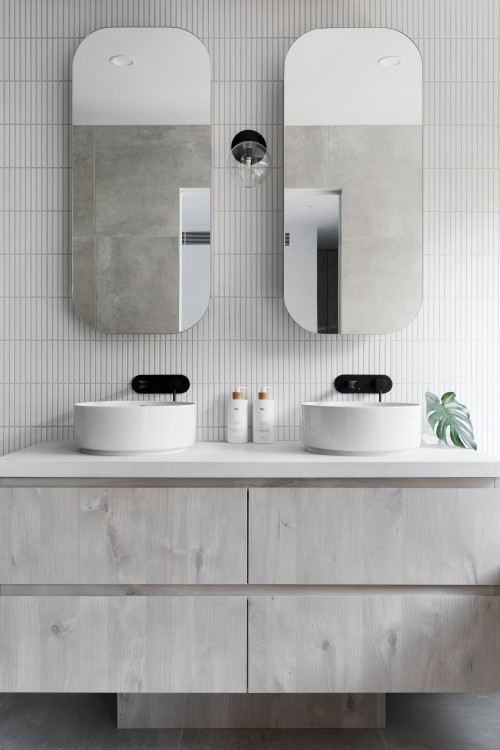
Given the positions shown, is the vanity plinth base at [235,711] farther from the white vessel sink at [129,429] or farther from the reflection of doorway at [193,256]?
the reflection of doorway at [193,256]

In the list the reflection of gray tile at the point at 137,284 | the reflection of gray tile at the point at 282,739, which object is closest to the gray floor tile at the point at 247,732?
the reflection of gray tile at the point at 282,739

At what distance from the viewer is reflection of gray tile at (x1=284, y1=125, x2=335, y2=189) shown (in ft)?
6.34

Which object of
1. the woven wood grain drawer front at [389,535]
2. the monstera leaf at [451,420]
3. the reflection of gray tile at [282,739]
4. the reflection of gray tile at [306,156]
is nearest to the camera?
the woven wood grain drawer front at [389,535]

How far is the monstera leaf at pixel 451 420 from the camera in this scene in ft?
5.93

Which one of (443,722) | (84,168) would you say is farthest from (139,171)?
(443,722)

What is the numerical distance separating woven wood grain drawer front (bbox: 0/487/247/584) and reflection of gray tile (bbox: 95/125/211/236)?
35.5 inches

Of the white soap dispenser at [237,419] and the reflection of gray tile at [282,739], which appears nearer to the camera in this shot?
the reflection of gray tile at [282,739]

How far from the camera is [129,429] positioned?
1585 mm

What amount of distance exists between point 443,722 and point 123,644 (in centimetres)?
103

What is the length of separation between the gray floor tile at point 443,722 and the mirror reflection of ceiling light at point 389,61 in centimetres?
206

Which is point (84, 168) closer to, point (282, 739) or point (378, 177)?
point (378, 177)

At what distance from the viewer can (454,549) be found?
1.51m

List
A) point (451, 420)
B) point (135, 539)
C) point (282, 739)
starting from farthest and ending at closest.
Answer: point (451, 420)
point (282, 739)
point (135, 539)

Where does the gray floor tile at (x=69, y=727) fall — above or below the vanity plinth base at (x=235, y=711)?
below
